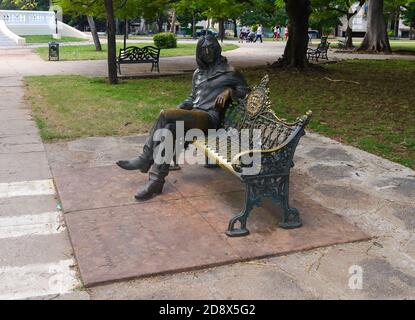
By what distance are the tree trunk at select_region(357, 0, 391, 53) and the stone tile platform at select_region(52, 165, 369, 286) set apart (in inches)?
1065

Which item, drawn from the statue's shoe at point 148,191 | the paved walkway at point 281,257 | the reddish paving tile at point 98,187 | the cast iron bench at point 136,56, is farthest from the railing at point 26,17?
the statue's shoe at point 148,191

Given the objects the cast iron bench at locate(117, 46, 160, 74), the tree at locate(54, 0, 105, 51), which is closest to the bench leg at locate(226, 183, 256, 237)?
the tree at locate(54, 0, 105, 51)

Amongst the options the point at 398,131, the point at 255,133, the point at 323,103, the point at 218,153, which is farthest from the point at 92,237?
the point at 323,103

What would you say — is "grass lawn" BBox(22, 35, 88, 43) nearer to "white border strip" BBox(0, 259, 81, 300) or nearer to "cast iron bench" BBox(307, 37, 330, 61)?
"cast iron bench" BBox(307, 37, 330, 61)

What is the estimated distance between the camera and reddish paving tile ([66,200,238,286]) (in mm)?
3824

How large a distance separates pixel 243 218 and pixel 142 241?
86 cm

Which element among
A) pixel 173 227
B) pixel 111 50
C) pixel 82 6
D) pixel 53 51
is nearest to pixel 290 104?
pixel 111 50

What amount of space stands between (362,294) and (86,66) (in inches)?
744

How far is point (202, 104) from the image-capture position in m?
5.72

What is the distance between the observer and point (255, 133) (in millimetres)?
5297

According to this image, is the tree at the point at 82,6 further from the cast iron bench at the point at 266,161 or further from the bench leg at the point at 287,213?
the bench leg at the point at 287,213

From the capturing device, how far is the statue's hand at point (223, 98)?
548cm

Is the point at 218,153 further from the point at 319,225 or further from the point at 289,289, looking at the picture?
the point at 289,289

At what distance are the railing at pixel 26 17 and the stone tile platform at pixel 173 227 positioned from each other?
142ft
